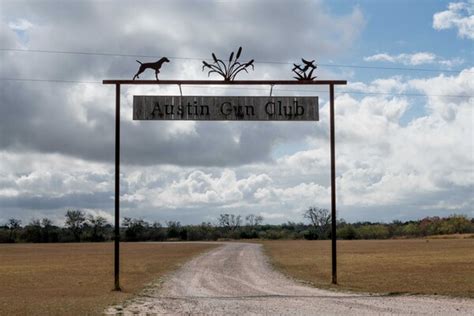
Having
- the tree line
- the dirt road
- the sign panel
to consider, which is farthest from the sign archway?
the tree line

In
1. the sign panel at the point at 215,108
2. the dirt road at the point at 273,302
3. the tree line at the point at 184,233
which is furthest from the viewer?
the tree line at the point at 184,233

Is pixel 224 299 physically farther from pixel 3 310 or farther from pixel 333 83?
pixel 333 83

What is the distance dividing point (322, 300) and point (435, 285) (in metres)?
7.32

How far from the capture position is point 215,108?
64.5ft

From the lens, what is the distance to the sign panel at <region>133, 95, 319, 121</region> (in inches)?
772

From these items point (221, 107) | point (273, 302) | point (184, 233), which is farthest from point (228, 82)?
point (184, 233)

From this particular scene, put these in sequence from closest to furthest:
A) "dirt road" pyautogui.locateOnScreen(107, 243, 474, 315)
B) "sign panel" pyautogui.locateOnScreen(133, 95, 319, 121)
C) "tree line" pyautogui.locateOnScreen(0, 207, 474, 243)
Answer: "dirt road" pyautogui.locateOnScreen(107, 243, 474, 315) < "sign panel" pyautogui.locateOnScreen(133, 95, 319, 121) < "tree line" pyautogui.locateOnScreen(0, 207, 474, 243)

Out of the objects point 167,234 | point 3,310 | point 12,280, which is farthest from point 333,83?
point 167,234

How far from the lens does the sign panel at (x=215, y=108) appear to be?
64.3ft

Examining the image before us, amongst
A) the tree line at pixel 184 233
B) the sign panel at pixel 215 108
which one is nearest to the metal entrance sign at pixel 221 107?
the sign panel at pixel 215 108

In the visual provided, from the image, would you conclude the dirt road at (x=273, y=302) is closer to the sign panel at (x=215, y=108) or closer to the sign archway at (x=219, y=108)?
the sign archway at (x=219, y=108)

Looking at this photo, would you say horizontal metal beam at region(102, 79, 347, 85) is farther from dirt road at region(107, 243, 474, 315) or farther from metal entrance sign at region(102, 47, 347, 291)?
dirt road at region(107, 243, 474, 315)

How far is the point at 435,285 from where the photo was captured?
21.7m

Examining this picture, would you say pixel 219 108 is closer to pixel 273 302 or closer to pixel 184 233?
pixel 273 302
